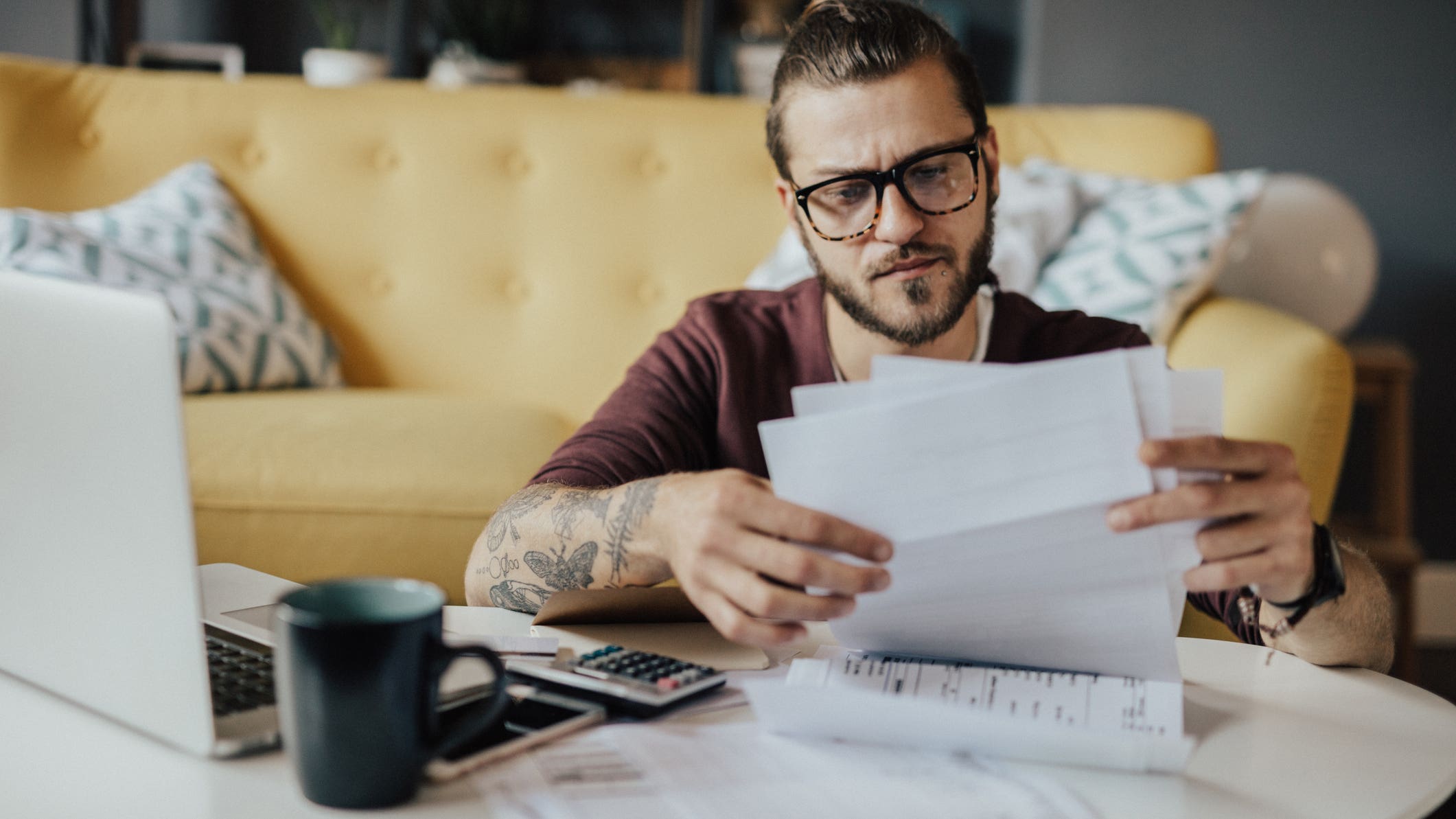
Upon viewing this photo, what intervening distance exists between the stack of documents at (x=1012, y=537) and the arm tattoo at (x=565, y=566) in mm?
238

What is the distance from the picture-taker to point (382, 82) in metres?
2.23

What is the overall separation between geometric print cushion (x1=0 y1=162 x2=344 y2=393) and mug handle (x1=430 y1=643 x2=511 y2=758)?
59.4 inches

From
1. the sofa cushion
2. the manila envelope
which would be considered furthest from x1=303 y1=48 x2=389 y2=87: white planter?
the manila envelope

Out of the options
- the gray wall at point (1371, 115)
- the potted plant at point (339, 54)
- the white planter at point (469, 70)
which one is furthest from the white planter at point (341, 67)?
the gray wall at point (1371, 115)

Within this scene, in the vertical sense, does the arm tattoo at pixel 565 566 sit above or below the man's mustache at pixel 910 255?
below

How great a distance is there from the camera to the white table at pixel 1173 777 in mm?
561

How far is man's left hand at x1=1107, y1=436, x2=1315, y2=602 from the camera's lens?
0.64m

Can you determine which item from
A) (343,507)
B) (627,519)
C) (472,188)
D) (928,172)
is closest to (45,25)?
(472,188)

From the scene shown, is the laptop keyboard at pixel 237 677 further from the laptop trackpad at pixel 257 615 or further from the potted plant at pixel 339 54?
the potted plant at pixel 339 54

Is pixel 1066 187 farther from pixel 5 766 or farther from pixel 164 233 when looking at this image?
pixel 5 766

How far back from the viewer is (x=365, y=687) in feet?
1.73

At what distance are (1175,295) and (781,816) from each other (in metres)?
1.42

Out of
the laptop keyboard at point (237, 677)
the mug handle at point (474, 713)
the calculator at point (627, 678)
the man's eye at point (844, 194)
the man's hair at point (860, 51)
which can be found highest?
the man's hair at point (860, 51)

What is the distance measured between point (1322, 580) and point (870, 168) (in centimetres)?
56
